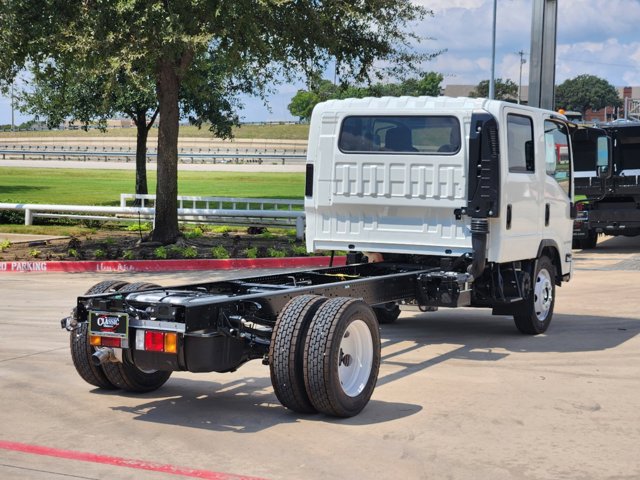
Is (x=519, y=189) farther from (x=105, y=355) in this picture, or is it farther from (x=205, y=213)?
(x=205, y=213)

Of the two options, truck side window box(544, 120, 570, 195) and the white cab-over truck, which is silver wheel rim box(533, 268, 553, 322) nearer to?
the white cab-over truck

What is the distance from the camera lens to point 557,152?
37.8 ft

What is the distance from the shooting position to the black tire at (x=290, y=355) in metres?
7.14

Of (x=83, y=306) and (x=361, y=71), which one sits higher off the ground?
(x=361, y=71)

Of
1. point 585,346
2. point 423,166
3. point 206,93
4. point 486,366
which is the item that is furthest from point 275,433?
point 206,93

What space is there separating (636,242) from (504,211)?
15.4 metres

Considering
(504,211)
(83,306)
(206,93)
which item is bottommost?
(83,306)

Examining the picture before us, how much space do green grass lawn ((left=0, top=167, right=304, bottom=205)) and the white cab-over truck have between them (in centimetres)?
2380

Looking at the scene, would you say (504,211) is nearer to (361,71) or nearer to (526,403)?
A: (526,403)

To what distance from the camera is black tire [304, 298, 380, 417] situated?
7.09m

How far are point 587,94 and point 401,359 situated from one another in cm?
14792

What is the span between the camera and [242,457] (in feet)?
21.0

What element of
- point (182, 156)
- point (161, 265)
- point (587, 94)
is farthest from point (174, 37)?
point (587, 94)

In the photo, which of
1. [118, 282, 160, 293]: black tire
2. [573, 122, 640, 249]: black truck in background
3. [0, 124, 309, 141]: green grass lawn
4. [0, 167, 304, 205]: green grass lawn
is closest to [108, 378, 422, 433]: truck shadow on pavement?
[118, 282, 160, 293]: black tire
